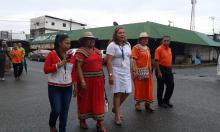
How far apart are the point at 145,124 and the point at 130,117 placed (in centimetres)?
65

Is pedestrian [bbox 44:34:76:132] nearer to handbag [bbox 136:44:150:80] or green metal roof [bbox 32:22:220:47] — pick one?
handbag [bbox 136:44:150:80]

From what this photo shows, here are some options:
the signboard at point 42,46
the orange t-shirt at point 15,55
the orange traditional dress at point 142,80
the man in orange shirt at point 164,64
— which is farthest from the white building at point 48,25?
the orange traditional dress at point 142,80

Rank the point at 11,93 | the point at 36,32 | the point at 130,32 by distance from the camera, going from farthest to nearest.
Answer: the point at 36,32 → the point at 130,32 → the point at 11,93

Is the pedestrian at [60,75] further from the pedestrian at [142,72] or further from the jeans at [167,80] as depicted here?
the jeans at [167,80]

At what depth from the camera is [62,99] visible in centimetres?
539

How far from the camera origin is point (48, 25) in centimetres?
7269

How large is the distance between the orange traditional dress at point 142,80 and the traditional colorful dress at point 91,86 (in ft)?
6.16

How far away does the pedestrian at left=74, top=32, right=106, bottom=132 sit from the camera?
19.1 ft

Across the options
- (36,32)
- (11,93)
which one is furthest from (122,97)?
(36,32)

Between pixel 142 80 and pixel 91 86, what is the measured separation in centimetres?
224

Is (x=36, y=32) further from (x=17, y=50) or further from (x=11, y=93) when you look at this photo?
(x=11, y=93)

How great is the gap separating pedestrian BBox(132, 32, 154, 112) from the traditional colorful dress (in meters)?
1.88

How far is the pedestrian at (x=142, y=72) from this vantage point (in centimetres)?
766

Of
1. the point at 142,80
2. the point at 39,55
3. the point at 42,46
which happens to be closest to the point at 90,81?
the point at 142,80
